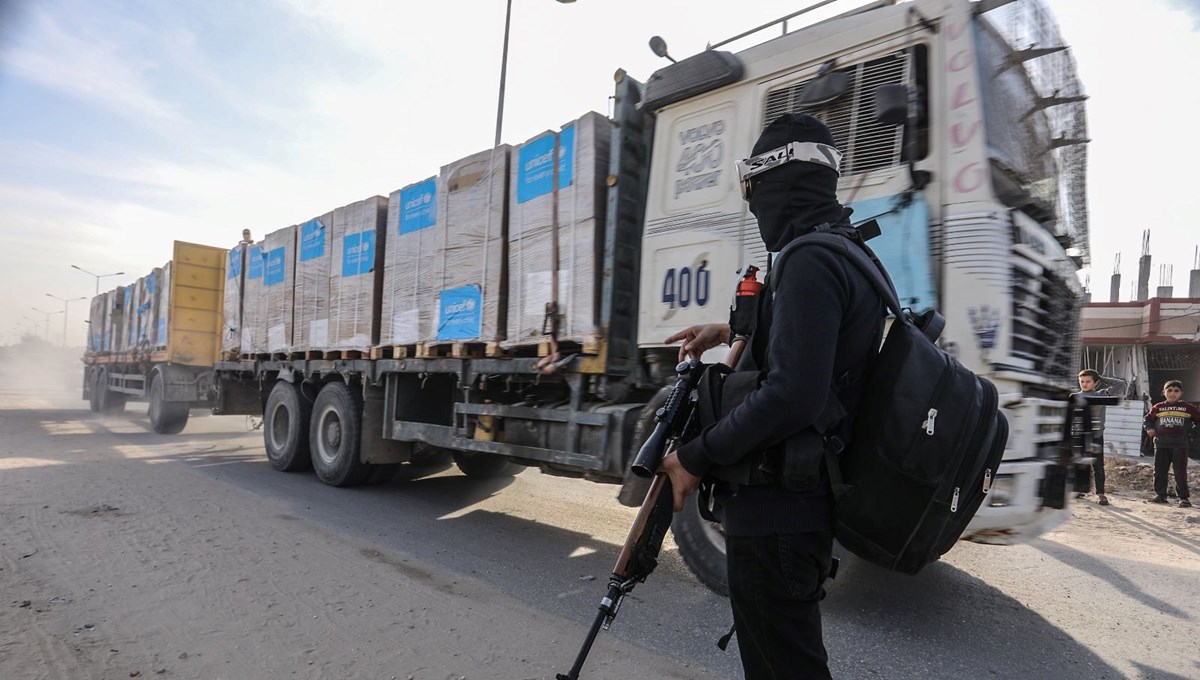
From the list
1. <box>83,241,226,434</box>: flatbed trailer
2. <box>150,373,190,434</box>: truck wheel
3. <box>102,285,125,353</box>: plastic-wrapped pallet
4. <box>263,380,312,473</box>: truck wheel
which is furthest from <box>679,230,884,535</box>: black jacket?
<box>102,285,125,353</box>: plastic-wrapped pallet

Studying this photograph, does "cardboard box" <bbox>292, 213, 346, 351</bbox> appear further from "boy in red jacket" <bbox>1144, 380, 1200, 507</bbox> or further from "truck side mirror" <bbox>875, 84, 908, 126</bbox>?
"boy in red jacket" <bbox>1144, 380, 1200, 507</bbox>

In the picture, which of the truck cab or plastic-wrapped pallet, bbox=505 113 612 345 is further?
plastic-wrapped pallet, bbox=505 113 612 345

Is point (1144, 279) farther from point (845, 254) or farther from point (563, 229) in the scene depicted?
point (845, 254)

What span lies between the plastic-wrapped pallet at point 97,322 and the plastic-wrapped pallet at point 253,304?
13.1 meters

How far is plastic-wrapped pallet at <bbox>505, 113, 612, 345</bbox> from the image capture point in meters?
4.71

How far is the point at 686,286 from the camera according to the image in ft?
14.1

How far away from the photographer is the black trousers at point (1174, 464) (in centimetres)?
846

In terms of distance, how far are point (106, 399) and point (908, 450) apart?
856 inches

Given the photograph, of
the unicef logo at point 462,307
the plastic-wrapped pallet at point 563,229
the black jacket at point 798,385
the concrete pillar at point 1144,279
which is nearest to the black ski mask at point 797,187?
the black jacket at point 798,385

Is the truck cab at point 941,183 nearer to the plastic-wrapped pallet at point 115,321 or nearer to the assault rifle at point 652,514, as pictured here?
the assault rifle at point 652,514

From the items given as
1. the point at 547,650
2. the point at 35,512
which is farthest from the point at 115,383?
the point at 547,650

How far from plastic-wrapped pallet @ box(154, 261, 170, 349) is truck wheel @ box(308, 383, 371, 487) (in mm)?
7825

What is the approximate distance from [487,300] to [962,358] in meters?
3.54

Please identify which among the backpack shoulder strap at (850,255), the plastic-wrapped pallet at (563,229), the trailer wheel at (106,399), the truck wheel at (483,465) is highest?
the plastic-wrapped pallet at (563,229)
